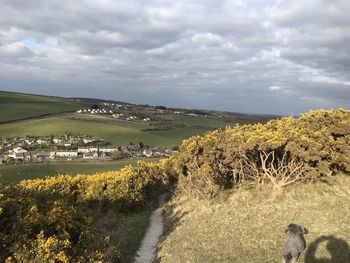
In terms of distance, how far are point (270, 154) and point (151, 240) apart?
7313mm

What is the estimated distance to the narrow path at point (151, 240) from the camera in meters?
16.6

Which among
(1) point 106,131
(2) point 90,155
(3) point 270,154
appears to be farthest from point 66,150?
(3) point 270,154

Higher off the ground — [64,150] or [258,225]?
[258,225]

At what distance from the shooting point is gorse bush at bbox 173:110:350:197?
19.8 metres

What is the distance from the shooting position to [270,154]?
20984 mm

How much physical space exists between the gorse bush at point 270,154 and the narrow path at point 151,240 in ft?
7.47

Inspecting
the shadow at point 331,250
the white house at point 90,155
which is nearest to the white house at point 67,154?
the white house at point 90,155

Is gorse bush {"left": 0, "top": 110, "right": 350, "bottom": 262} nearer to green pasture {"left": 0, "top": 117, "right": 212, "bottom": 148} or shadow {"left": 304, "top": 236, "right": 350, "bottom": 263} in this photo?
shadow {"left": 304, "top": 236, "right": 350, "bottom": 263}

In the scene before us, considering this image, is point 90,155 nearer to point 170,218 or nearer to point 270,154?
point 170,218

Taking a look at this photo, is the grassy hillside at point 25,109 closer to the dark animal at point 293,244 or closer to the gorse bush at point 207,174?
the gorse bush at point 207,174

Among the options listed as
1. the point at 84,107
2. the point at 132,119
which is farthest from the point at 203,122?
the point at 84,107

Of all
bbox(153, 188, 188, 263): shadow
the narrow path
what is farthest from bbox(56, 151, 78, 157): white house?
bbox(153, 188, 188, 263): shadow

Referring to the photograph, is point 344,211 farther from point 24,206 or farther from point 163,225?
point 24,206

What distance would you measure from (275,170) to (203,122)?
5027 inches
